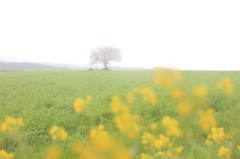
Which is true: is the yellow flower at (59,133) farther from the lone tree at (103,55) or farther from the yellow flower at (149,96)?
the lone tree at (103,55)

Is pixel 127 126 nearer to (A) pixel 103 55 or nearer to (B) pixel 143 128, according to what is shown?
(B) pixel 143 128

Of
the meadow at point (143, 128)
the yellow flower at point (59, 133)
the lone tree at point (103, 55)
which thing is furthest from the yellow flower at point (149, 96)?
the lone tree at point (103, 55)

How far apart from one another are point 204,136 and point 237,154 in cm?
83

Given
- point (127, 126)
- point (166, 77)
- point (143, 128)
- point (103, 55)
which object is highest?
point (103, 55)

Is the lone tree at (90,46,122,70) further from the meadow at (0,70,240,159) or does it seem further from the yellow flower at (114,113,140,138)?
the yellow flower at (114,113,140,138)

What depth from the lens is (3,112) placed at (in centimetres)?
521

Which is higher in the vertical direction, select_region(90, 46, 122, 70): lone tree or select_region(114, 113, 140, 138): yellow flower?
select_region(90, 46, 122, 70): lone tree

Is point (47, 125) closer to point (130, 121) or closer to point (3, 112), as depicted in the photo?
point (3, 112)

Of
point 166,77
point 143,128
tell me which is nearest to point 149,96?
point 166,77

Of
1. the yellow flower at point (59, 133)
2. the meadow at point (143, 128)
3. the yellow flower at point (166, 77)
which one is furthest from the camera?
the yellow flower at point (59, 133)

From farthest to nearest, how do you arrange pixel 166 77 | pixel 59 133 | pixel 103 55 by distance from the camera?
1. pixel 103 55
2. pixel 59 133
3. pixel 166 77

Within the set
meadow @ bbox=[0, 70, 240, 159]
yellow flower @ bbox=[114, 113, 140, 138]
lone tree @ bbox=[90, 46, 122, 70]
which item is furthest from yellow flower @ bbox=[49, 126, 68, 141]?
lone tree @ bbox=[90, 46, 122, 70]

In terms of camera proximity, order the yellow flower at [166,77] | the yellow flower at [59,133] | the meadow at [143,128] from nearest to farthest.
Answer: the yellow flower at [166,77]
the meadow at [143,128]
the yellow flower at [59,133]

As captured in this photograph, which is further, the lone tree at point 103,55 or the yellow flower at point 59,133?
the lone tree at point 103,55
